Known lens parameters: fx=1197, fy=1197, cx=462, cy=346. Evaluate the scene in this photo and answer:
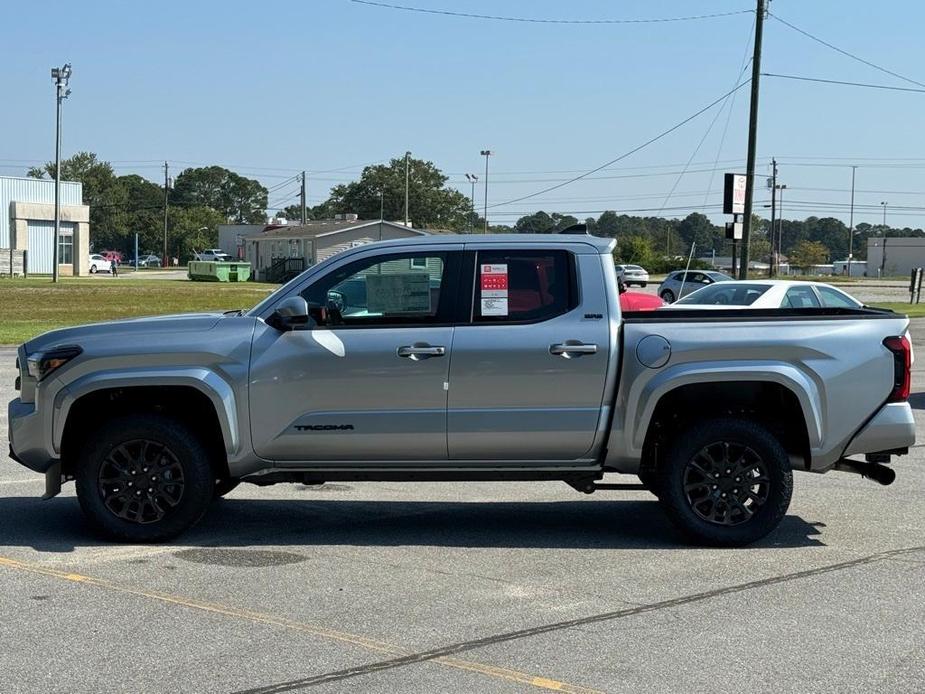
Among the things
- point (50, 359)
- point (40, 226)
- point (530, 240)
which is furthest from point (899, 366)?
point (40, 226)

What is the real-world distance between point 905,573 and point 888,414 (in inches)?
42.7

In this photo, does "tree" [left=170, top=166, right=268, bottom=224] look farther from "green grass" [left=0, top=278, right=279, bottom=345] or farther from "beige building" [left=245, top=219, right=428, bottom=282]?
"green grass" [left=0, top=278, right=279, bottom=345]

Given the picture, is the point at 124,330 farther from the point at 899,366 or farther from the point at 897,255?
the point at 897,255

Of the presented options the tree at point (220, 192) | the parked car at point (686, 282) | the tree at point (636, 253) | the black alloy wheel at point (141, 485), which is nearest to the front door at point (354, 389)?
the black alloy wheel at point (141, 485)

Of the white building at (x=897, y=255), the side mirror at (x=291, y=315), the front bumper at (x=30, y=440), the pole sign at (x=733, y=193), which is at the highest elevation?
the white building at (x=897, y=255)

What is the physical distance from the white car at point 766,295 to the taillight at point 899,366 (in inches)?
501

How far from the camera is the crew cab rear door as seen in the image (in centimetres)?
741

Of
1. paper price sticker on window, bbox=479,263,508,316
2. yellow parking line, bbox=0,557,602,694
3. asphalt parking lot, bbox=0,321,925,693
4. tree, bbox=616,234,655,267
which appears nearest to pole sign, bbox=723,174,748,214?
asphalt parking lot, bbox=0,321,925,693

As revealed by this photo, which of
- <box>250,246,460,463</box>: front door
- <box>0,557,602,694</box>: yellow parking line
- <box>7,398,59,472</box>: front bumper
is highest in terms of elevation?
<box>250,246,460,463</box>: front door

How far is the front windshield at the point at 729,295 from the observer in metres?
21.0

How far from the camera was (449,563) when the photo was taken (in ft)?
23.5

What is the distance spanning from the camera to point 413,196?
133000mm

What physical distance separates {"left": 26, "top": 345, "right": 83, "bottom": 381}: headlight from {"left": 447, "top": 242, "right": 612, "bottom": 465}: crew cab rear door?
2367 mm

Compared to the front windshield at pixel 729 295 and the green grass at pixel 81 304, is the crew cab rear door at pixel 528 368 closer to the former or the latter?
the front windshield at pixel 729 295
